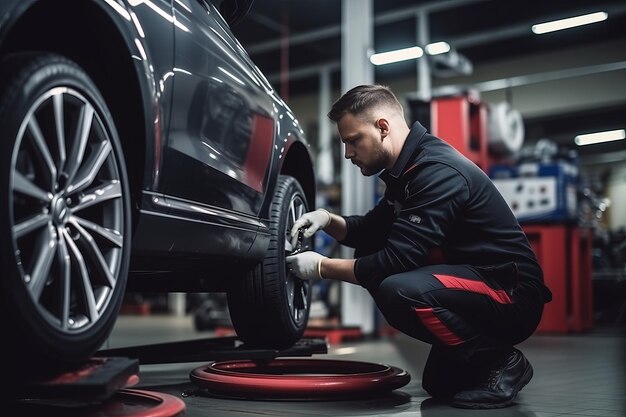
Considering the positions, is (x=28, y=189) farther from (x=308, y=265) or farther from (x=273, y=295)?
(x=273, y=295)

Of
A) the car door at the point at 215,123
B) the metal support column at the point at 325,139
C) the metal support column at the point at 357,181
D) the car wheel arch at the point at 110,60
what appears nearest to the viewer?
the car wheel arch at the point at 110,60

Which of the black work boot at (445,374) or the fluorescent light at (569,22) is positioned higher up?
the fluorescent light at (569,22)

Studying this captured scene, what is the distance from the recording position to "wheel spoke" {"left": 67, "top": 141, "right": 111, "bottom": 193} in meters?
1.43

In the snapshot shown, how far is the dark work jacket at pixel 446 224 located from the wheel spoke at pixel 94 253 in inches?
34.6

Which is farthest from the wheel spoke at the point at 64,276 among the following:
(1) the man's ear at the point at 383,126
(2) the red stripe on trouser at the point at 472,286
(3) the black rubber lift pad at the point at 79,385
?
(1) the man's ear at the point at 383,126

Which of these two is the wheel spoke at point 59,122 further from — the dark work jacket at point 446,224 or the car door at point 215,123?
the dark work jacket at point 446,224

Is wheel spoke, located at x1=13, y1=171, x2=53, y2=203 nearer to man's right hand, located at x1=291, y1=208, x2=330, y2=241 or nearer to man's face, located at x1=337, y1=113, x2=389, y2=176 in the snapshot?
man's face, located at x1=337, y1=113, x2=389, y2=176

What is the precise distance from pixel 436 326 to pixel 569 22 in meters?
9.24

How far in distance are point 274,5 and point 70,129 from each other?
8.93m

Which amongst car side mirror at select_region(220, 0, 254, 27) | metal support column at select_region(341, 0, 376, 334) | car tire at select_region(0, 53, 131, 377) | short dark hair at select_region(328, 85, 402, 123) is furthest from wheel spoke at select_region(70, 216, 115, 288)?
metal support column at select_region(341, 0, 376, 334)

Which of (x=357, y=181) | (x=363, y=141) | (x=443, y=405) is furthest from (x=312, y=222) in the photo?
(x=357, y=181)

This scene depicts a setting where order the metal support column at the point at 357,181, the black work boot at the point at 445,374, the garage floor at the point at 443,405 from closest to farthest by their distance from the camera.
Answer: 1. the garage floor at the point at 443,405
2. the black work boot at the point at 445,374
3. the metal support column at the point at 357,181

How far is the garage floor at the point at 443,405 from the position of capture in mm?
1988

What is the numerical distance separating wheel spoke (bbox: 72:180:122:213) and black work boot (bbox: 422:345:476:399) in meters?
1.10
